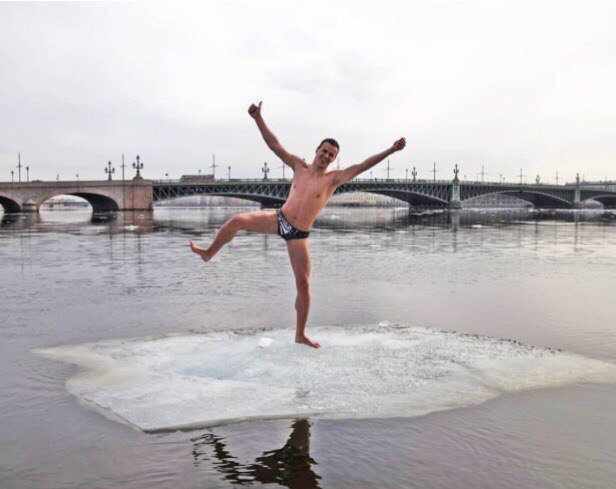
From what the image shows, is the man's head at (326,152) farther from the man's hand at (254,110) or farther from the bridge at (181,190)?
the bridge at (181,190)

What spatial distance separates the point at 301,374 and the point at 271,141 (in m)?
2.73

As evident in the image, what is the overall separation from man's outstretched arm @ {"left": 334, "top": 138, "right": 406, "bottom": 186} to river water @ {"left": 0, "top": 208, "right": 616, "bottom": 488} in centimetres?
184

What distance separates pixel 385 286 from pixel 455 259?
629 centimetres

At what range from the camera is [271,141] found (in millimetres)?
6234

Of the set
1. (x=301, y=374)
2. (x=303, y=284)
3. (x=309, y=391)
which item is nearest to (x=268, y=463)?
(x=309, y=391)

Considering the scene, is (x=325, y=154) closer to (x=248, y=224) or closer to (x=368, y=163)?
(x=368, y=163)

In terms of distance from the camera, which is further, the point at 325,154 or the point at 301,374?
the point at 325,154

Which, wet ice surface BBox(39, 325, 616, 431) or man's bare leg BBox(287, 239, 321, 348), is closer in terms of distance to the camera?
wet ice surface BBox(39, 325, 616, 431)

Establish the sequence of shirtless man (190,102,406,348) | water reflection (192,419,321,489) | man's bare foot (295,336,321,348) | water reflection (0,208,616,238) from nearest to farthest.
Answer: water reflection (192,419,321,489) → man's bare foot (295,336,321,348) → shirtless man (190,102,406,348) → water reflection (0,208,616,238)

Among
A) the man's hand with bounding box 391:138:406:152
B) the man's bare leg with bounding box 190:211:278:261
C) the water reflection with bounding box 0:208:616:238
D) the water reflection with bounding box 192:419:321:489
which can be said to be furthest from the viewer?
the water reflection with bounding box 0:208:616:238

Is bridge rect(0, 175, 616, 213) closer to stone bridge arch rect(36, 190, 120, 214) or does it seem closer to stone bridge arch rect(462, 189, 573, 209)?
stone bridge arch rect(36, 190, 120, 214)

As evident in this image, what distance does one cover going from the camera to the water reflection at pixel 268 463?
3.06 meters

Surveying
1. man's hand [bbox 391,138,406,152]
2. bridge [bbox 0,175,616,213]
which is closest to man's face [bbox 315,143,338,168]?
man's hand [bbox 391,138,406,152]

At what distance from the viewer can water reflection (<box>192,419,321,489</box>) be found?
306 centimetres
